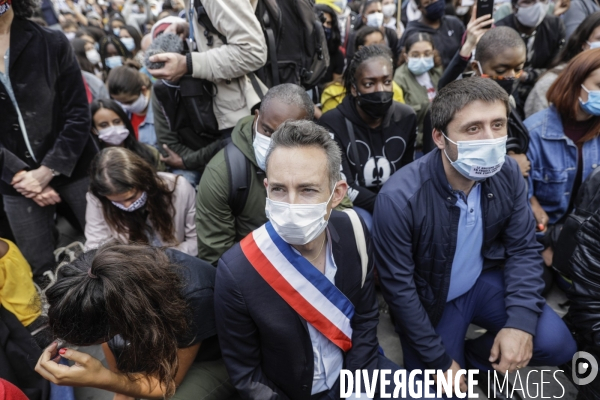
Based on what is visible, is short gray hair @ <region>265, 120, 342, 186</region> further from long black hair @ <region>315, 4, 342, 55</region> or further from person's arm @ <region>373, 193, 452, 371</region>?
long black hair @ <region>315, 4, 342, 55</region>

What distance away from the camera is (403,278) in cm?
243

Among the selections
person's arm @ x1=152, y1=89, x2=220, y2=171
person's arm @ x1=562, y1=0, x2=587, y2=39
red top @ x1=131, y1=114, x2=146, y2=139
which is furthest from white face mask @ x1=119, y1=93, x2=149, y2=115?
person's arm @ x1=562, y1=0, x2=587, y2=39

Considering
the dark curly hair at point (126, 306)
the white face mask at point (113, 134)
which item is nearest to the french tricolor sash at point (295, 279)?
the dark curly hair at point (126, 306)

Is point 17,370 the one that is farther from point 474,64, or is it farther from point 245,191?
point 474,64

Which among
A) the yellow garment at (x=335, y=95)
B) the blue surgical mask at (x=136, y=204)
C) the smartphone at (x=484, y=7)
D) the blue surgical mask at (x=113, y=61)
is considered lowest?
the blue surgical mask at (x=113, y=61)

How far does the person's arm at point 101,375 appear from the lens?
1957mm

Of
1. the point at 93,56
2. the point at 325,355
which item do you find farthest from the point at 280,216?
the point at 93,56

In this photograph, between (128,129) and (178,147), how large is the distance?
0.53m

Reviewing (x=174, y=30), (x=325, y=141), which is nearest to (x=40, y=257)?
(x=174, y=30)

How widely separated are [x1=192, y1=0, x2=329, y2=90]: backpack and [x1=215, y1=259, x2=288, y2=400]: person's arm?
162cm

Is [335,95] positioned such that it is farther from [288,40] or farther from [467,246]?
[467,246]

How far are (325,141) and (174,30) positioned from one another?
193 cm

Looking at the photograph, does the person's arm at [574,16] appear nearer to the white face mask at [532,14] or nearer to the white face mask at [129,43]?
the white face mask at [532,14]

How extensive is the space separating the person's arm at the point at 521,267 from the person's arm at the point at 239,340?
4.61ft
